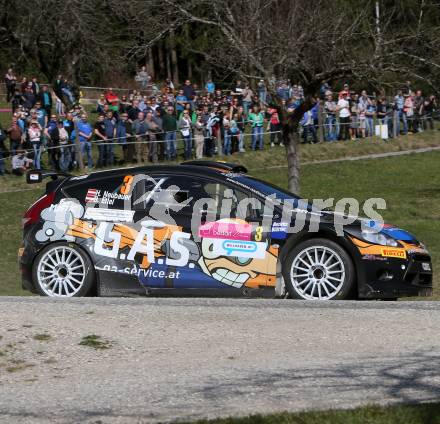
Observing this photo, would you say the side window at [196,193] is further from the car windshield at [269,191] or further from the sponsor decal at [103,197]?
the sponsor decal at [103,197]

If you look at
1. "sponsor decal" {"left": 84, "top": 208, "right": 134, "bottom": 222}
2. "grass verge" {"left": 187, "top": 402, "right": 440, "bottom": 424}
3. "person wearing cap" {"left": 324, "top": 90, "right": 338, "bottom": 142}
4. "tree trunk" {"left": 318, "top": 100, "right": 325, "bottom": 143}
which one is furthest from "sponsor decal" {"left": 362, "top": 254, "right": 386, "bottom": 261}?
"person wearing cap" {"left": 324, "top": 90, "right": 338, "bottom": 142}

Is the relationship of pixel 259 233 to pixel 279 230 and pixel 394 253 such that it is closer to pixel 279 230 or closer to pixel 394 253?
pixel 279 230

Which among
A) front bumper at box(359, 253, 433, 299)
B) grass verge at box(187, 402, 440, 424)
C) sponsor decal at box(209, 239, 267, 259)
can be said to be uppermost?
sponsor decal at box(209, 239, 267, 259)

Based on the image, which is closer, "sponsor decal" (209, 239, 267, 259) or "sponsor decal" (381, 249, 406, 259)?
"sponsor decal" (381, 249, 406, 259)

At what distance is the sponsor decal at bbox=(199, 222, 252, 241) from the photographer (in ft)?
36.0

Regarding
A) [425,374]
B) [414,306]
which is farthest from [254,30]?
[425,374]

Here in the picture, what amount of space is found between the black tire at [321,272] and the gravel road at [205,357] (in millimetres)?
566

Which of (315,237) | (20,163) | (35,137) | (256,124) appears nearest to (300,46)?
(35,137)

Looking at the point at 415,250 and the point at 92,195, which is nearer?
the point at 415,250

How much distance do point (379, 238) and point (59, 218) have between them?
133 inches

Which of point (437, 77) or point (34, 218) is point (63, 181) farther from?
point (437, 77)

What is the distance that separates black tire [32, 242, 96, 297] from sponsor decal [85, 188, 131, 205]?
0.54m

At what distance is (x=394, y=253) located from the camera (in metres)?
10.9

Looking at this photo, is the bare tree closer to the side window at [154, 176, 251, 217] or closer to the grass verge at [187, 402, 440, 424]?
the side window at [154, 176, 251, 217]
